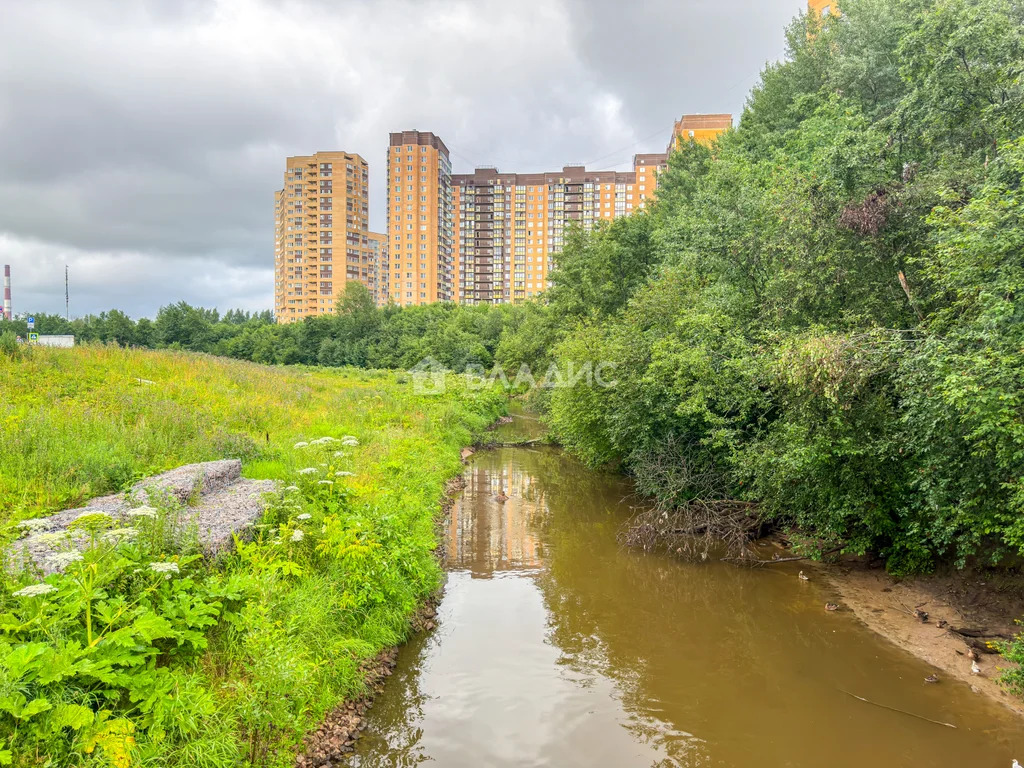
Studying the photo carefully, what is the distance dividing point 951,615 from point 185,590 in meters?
10.8

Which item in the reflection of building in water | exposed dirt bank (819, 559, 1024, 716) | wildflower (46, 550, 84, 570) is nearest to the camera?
wildflower (46, 550, 84, 570)

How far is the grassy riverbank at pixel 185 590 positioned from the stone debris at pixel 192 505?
0.97ft

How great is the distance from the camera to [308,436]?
45.7ft

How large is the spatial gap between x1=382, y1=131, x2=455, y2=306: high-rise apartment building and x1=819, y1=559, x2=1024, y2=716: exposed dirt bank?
79.4m

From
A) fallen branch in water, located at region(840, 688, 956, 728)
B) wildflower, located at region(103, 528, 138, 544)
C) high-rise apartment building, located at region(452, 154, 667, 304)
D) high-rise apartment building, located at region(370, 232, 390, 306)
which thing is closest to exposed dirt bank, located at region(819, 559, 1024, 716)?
fallen branch in water, located at region(840, 688, 956, 728)

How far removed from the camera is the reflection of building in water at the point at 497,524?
1202cm

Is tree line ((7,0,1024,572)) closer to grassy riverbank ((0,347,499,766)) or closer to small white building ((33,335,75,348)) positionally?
grassy riverbank ((0,347,499,766))

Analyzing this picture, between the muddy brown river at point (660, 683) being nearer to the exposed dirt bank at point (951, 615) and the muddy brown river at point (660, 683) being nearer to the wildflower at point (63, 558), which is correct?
the exposed dirt bank at point (951, 615)

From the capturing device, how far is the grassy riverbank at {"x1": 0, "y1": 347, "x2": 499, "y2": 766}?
4.25 m

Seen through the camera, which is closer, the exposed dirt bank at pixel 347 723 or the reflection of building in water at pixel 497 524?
the exposed dirt bank at pixel 347 723

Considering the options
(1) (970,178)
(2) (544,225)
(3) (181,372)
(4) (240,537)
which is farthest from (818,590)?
(2) (544,225)

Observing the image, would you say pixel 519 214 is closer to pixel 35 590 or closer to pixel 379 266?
pixel 379 266

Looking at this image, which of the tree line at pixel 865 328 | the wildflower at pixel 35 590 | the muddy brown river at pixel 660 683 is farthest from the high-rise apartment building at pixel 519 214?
the wildflower at pixel 35 590

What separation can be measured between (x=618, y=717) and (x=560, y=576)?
446cm
